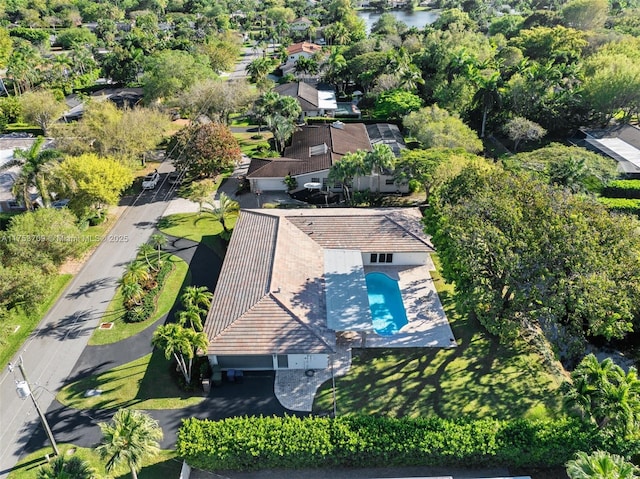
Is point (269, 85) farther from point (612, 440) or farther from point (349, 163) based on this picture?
point (612, 440)

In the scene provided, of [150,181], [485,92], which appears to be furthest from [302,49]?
[150,181]

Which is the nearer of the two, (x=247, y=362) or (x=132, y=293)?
(x=247, y=362)

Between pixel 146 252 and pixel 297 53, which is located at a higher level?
pixel 297 53

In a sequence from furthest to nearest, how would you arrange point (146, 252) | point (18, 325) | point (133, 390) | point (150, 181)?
point (150, 181) < point (146, 252) < point (18, 325) < point (133, 390)

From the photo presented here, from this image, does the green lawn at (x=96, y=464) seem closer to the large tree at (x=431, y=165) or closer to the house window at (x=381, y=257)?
the house window at (x=381, y=257)

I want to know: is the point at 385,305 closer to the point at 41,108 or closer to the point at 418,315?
the point at 418,315

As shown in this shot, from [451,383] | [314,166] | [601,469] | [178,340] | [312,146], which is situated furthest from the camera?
[312,146]

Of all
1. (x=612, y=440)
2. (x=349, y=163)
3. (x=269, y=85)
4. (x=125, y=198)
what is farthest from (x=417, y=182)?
(x=269, y=85)

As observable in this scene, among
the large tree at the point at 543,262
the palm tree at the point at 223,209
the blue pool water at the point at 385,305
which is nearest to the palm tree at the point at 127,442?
the blue pool water at the point at 385,305
